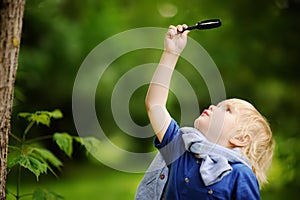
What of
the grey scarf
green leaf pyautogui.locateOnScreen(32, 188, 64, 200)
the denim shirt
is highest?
the grey scarf

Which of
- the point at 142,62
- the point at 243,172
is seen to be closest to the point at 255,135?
the point at 243,172

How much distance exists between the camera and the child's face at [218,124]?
5.97 feet

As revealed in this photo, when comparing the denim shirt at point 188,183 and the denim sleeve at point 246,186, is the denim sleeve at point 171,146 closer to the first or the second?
the denim shirt at point 188,183

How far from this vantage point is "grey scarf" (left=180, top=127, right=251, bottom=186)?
1.72m

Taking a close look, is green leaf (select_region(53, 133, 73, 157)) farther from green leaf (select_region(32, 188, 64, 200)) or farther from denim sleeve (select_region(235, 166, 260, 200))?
denim sleeve (select_region(235, 166, 260, 200))

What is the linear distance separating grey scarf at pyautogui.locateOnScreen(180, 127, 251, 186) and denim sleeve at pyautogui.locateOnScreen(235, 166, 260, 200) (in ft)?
0.13

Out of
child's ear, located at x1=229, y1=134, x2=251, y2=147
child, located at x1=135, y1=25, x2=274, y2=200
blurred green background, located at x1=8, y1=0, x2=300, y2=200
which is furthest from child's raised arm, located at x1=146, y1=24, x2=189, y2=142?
blurred green background, located at x1=8, y1=0, x2=300, y2=200

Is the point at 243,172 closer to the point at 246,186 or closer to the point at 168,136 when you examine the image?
the point at 246,186

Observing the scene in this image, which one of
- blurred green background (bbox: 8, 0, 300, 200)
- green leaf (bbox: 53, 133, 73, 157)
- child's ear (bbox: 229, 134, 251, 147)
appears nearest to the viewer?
child's ear (bbox: 229, 134, 251, 147)

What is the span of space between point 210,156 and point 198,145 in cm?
5

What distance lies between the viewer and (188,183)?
68.7 inches

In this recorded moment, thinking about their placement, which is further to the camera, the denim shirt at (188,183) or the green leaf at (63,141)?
the green leaf at (63,141)

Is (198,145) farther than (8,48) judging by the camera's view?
Yes

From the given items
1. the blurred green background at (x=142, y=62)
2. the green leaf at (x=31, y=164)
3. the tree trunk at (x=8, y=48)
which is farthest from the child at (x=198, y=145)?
the blurred green background at (x=142, y=62)
